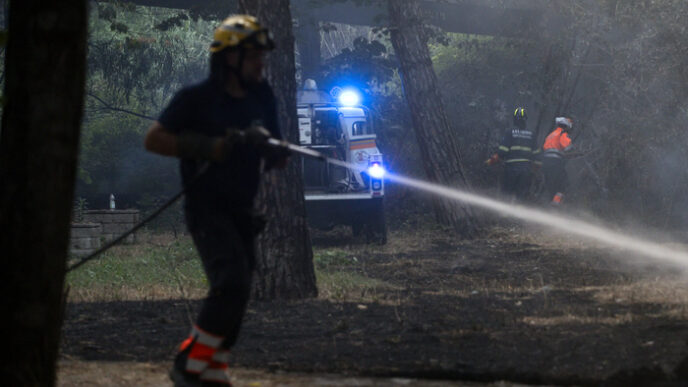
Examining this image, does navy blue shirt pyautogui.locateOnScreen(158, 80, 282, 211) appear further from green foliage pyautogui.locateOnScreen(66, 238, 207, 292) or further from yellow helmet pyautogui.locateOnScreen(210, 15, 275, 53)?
green foliage pyautogui.locateOnScreen(66, 238, 207, 292)

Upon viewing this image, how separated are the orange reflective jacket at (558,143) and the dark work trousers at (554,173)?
13cm

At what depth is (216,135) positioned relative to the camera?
450 cm

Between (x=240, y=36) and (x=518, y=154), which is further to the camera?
(x=518, y=154)

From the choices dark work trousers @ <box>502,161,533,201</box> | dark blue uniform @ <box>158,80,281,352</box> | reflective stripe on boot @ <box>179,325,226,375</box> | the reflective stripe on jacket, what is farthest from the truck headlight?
reflective stripe on boot @ <box>179,325,226,375</box>

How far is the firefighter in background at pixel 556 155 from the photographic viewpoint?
759 inches

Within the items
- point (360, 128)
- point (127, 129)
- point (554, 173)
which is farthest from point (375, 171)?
point (127, 129)

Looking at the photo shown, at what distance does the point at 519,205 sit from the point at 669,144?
3954mm

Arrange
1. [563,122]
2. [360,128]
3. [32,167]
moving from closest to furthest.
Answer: [32,167]
[360,128]
[563,122]

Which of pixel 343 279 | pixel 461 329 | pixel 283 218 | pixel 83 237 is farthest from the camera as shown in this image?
pixel 83 237

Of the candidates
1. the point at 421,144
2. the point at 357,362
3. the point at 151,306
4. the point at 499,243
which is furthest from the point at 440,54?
the point at 357,362

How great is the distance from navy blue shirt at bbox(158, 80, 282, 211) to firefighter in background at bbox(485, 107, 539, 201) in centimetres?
1386

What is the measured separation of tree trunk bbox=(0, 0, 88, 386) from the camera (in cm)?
352

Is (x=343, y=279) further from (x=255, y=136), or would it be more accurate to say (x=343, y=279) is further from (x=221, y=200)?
(x=255, y=136)

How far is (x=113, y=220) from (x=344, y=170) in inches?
175
